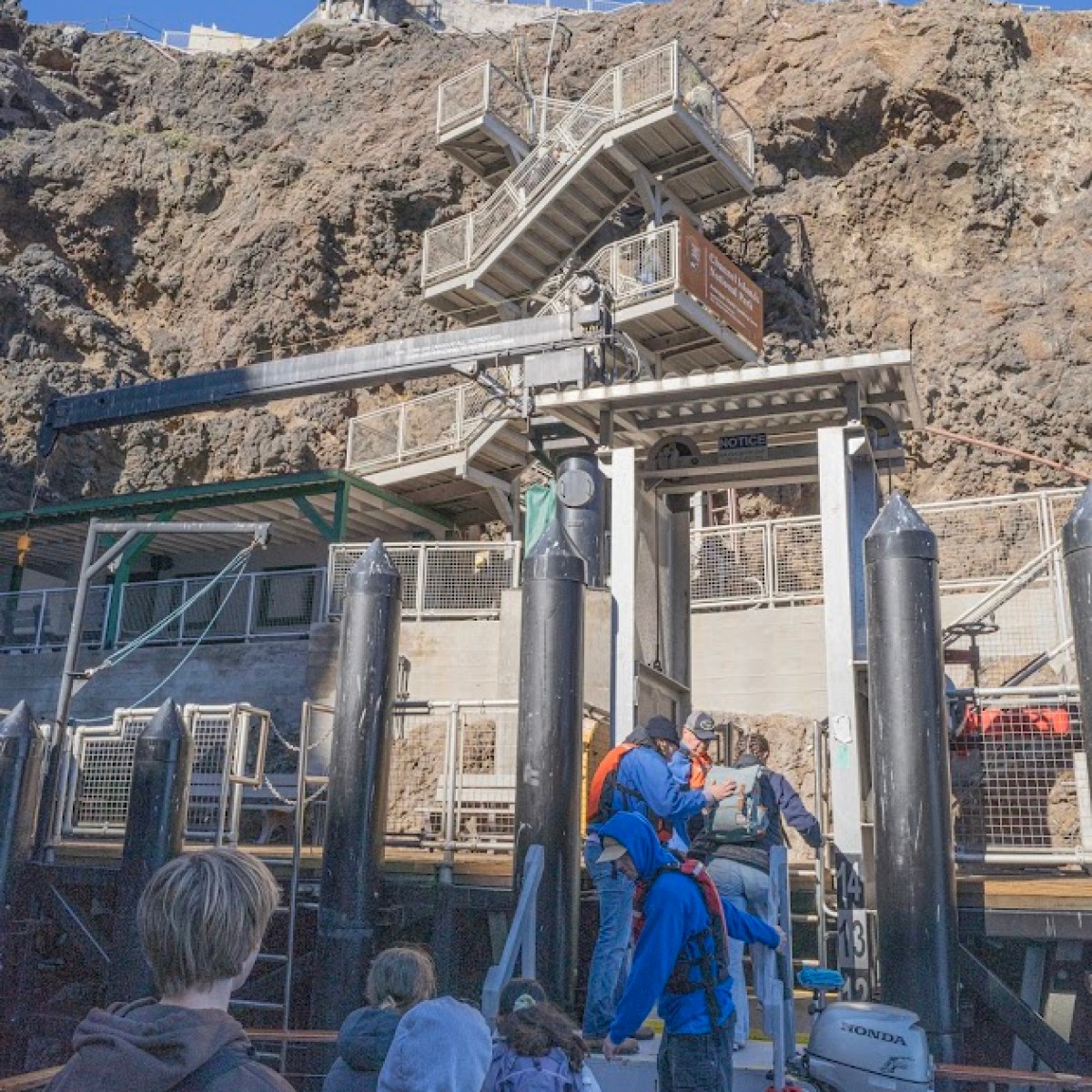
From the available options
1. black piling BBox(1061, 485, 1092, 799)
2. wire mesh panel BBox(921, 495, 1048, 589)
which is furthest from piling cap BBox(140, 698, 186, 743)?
wire mesh panel BBox(921, 495, 1048, 589)

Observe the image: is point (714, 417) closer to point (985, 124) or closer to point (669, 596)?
point (669, 596)

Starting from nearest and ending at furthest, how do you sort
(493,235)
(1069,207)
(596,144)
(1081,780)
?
(1081,780)
(596,144)
(493,235)
(1069,207)

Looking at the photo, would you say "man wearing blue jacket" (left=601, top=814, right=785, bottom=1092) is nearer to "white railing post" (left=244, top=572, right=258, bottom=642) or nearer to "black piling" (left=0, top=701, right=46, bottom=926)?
"black piling" (left=0, top=701, right=46, bottom=926)

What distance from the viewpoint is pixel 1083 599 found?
7188mm

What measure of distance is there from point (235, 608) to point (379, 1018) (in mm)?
18171

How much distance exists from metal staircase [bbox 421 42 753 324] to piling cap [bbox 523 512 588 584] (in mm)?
13975

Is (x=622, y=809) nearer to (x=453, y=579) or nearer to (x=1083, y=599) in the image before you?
(x=1083, y=599)

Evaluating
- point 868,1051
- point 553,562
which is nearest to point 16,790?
point 553,562

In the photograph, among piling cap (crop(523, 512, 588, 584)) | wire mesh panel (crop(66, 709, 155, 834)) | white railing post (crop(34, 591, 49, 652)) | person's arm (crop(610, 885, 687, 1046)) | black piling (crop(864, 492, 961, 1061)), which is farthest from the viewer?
white railing post (crop(34, 591, 49, 652))

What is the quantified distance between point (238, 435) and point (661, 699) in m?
19.7

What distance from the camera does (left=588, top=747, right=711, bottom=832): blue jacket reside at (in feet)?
20.4

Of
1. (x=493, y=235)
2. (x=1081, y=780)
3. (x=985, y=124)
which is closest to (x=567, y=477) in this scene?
(x=1081, y=780)

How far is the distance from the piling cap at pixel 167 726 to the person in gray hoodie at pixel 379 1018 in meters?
6.00

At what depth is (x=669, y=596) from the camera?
38.8 feet
